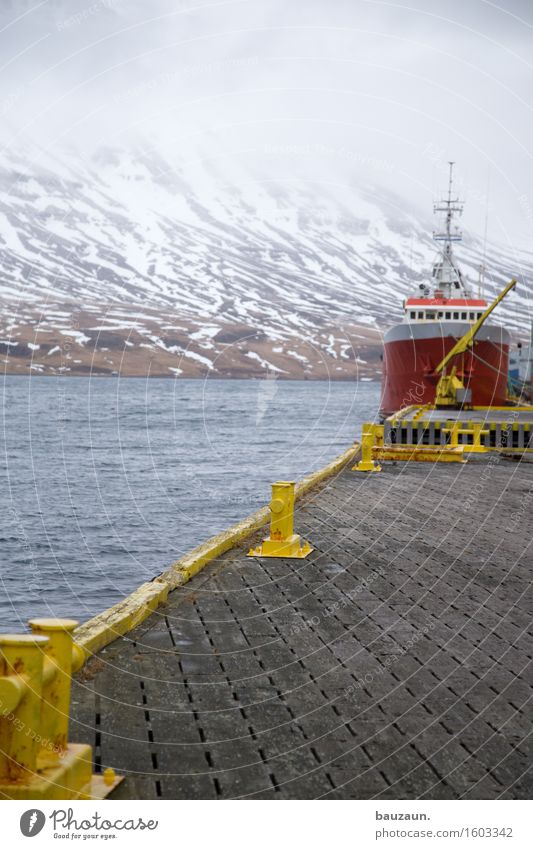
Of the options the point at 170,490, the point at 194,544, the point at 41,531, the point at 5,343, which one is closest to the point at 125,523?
the point at 41,531

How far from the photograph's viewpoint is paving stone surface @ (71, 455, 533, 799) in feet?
18.5

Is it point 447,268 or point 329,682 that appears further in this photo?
point 447,268

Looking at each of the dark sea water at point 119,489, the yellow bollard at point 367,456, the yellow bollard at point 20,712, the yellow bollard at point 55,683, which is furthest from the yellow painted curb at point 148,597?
the yellow bollard at point 367,456

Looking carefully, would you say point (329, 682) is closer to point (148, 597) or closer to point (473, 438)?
point (148, 597)

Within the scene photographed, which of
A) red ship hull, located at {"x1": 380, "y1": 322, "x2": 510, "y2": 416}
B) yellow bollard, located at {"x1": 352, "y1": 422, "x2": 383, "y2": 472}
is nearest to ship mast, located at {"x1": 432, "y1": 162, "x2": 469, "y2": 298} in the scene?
red ship hull, located at {"x1": 380, "y1": 322, "x2": 510, "y2": 416}

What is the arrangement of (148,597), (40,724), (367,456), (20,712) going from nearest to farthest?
(20,712) → (40,724) → (148,597) → (367,456)

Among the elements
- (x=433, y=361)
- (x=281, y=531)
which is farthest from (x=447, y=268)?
(x=281, y=531)

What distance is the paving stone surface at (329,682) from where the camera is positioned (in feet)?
18.5

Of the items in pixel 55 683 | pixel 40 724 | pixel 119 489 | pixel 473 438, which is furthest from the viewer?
pixel 119 489

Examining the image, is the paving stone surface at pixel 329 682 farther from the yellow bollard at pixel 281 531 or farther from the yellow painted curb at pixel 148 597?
the yellow bollard at pixel 281 531

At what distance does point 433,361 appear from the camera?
56875 mm

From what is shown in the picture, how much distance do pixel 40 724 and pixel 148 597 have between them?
3974 mm

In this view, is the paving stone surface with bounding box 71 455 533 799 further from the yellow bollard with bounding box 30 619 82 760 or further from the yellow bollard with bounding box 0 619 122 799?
the yellow bollard with bounding box 30 619 82 760

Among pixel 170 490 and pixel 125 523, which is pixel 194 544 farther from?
pixel 170 490
